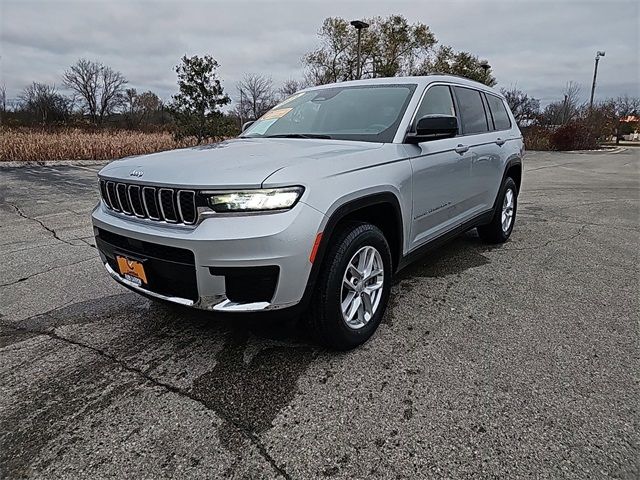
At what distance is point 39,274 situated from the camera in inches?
158

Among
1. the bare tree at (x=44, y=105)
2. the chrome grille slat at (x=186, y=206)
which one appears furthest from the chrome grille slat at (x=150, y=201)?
the bare tree at (x=44, y=105)

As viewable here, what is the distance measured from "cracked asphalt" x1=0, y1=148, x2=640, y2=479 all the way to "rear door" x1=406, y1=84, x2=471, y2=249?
58 centimetres

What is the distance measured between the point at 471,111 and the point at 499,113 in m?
1.01

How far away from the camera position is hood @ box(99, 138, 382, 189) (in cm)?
210

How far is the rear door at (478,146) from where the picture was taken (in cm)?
392

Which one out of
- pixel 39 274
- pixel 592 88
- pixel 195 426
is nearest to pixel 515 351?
Answer: pixel 195 426

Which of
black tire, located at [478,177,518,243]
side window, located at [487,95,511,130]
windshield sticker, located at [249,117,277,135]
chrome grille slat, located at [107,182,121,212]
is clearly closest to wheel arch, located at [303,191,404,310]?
chrome grille slat, located at [107,182,121,212]

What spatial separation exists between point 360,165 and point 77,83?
51.0m

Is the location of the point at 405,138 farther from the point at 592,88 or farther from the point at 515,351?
the point at 592,88

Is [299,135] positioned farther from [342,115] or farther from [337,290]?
[337,290]

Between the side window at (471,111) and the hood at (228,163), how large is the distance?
5.23 feet

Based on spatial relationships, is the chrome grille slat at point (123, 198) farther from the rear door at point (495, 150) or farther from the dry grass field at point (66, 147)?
the dry grass field at point (66, 147)

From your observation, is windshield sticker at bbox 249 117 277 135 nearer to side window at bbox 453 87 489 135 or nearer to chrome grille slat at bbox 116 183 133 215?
chrome grille slat at bbox 116 183 133 215

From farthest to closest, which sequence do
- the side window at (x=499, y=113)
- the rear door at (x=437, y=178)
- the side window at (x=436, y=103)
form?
the side window at (x=499, y=113) < the side window at (x=436, y=103) < the rear door at (x=437, y=178)
